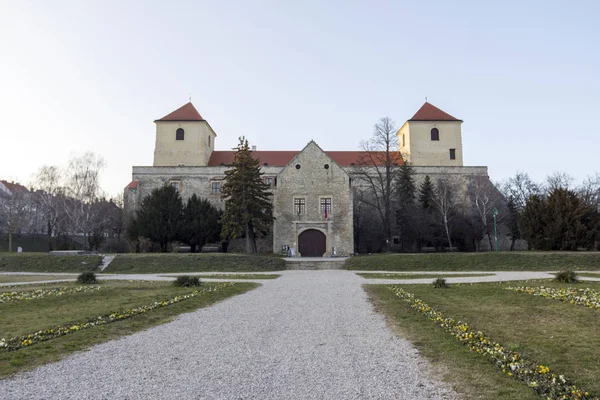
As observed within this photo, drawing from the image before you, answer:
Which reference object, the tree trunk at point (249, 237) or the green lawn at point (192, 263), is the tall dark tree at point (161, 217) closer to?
the tree trunk at point (249, 237)

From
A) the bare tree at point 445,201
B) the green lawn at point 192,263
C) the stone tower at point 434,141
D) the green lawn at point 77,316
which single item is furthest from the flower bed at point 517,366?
the stone tower at point 434,141

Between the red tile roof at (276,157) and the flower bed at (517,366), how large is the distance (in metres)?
46.6

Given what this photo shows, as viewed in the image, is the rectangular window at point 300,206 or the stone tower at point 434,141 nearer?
the rectangular window at point 300,206

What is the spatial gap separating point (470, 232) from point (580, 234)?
15.8 meters

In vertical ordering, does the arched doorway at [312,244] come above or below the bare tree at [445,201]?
below

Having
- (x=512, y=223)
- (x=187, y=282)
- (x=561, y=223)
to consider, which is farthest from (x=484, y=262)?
(x=512, y=223)

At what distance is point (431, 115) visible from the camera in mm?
52781

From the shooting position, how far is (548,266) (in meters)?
24.7

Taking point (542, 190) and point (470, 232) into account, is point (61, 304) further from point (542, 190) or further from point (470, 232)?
point (542, 190)

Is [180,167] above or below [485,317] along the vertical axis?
above

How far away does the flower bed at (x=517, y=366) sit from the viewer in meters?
4.20

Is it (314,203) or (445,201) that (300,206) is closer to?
(314,203)

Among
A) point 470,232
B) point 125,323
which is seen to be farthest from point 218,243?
point 125,323

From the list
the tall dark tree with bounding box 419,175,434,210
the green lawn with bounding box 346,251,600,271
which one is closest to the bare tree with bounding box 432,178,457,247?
the tall dark tree with bounding box 419,175,434,210
